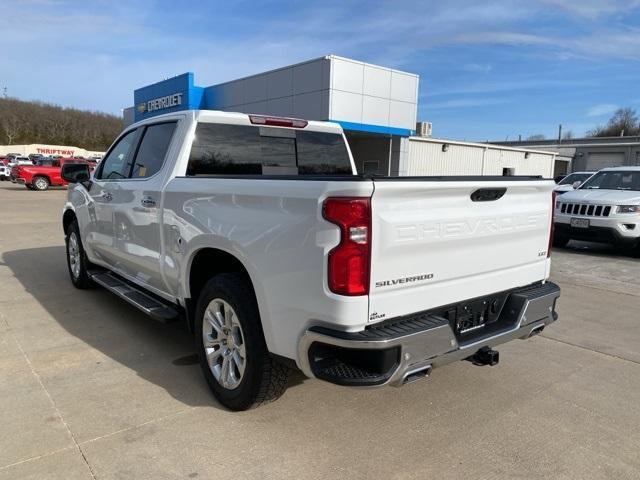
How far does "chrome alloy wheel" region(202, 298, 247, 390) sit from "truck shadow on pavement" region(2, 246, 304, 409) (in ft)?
0.81

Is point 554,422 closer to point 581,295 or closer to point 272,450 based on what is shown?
point 272,450

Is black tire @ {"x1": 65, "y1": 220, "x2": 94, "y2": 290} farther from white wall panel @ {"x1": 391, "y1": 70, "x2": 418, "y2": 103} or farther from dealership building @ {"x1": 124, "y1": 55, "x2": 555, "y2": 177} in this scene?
white wall panel @ {"x1": 391, "y1": 70, "x2": 418, "y2": 103}

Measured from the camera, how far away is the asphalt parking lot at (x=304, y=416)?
8.79 ft

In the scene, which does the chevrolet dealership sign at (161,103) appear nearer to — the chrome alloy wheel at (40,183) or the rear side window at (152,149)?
the chrome alloy wheel at (40,183)

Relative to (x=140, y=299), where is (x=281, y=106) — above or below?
above

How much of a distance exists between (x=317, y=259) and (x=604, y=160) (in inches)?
1958

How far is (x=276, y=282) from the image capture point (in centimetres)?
268

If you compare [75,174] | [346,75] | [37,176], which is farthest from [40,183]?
[75,174]

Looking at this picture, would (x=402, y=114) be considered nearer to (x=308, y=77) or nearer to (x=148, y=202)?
(x=308, y=77)

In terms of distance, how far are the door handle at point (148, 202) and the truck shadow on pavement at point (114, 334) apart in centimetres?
123

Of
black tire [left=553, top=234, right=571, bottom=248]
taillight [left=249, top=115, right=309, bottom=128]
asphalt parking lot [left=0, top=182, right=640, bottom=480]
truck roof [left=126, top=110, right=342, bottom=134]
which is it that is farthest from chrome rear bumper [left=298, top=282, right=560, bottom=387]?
black tire [left=553, top=234, right=571, bottom=248]

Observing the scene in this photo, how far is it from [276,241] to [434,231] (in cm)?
84

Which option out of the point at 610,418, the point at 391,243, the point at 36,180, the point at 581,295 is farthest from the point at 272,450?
the point at 36,180

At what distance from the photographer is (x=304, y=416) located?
10.5 feet
